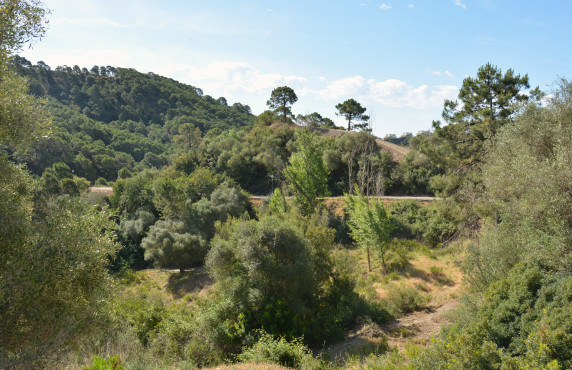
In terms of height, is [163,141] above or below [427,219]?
above

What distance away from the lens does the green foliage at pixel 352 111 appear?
45.7 m

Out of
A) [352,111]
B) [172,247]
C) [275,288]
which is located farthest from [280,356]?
[352,111]

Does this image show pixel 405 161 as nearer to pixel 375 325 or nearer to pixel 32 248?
pixel 375 325

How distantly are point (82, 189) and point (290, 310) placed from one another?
37.9 metres

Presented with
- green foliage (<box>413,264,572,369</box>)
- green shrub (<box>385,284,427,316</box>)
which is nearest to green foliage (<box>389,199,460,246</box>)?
green shrub (<box>385,284,427,316</box>)

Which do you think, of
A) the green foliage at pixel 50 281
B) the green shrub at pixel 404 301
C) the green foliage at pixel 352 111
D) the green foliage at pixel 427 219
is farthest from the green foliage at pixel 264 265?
the green foliage at pixel 352 111

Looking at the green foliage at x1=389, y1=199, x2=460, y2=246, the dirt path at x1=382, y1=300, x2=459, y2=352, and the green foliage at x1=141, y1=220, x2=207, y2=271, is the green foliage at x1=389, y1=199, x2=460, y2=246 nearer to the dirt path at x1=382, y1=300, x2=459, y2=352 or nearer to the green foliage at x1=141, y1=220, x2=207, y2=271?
the dirt path at x1=382, y1=300, x2=459, y2=352

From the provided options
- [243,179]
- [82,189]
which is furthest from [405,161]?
[82,189]

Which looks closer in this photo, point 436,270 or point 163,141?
point 436,270

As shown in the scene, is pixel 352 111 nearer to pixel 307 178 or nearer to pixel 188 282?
pixel 307 178

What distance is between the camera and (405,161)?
113ft

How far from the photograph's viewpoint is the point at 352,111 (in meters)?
46.1

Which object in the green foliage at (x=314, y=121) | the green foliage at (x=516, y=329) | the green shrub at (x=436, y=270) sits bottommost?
the green shrub at (x=436, y=270)

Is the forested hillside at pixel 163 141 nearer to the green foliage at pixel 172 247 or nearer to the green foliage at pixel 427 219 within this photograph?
the green foliage at pixel 427 219
